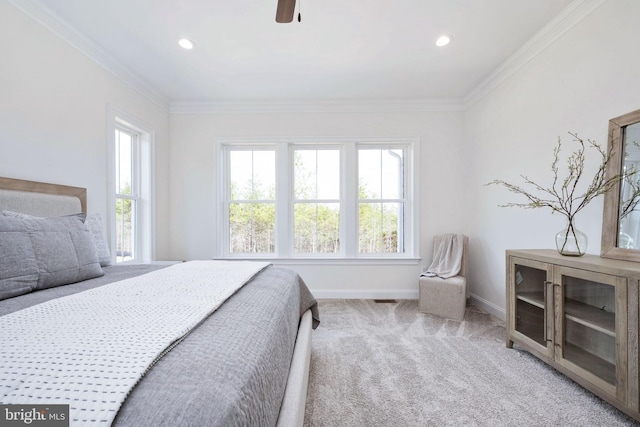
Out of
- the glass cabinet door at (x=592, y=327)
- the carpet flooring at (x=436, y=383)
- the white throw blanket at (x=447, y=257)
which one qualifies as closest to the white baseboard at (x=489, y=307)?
the carpet flooring at (x=436, y=383)

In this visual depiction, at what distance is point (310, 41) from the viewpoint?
2289 millimetres

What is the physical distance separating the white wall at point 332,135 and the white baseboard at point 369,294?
1cm

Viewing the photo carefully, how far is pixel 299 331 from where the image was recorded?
1642mm

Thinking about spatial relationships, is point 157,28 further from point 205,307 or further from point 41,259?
point 205,307

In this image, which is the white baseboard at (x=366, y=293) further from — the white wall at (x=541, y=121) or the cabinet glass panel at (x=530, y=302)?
the cabinet glass panel at (x=530, y=302)

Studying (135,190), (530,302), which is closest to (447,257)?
(530,302)

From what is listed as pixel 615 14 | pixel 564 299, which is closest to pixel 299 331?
pixel 564 299

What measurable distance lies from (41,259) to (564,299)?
117 inches

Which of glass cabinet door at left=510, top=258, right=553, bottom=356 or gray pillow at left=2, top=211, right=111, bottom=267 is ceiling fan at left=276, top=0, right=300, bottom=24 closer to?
gray pillow at left=2, top=211, right=111, bottom=267

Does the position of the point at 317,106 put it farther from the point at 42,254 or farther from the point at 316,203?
the point at 42,254

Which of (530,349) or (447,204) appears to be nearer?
(530,349)

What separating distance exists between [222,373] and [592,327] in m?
2.01

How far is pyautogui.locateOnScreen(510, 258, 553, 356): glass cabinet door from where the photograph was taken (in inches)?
71.7

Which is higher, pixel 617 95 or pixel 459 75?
pixel 459 75
